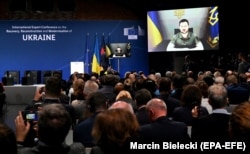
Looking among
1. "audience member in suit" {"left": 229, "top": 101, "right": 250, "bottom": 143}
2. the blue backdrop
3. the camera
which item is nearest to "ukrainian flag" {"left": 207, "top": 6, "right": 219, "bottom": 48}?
the blue backdrop

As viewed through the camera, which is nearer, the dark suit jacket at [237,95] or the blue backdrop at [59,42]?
the dark suit jacket at [237,95]

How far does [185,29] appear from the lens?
1488cm

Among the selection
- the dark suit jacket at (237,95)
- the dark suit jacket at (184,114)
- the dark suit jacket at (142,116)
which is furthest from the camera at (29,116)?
the dark suit jacket at (237,95)

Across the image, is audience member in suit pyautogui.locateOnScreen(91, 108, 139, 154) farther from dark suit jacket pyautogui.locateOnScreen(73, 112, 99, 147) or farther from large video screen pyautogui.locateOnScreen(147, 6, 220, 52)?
large video screen pyautogui.locateOnScreen(147, 6, 220, 52)

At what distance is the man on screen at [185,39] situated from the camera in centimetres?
1477

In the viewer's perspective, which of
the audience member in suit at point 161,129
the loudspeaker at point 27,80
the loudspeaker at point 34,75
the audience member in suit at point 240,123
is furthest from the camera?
the loudspeaker at point 34,75

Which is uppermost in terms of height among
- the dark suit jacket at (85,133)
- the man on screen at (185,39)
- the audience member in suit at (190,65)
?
the man on screen at (185,39)

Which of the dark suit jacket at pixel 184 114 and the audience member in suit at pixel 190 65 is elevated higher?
the audience member in suit at pixel 190 65

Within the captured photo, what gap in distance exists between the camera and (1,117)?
1052 cm

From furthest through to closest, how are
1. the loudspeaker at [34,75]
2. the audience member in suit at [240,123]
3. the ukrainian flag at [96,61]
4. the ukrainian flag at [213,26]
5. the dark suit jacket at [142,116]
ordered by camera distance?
the ukrainian flag at [96,61] < the loudspeaker at [34,75] < the ukrainian flag at [213,26] < the dark suit jacket at [142,116] < the audience member in suit at [240,123]

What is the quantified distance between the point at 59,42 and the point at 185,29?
15.9 feet

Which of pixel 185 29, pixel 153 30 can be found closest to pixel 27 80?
pixel 153 30

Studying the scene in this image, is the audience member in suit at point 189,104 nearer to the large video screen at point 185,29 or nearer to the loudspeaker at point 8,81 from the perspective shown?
the loudspeaker at point 8,81

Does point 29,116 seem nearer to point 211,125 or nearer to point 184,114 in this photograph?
point 211,125
